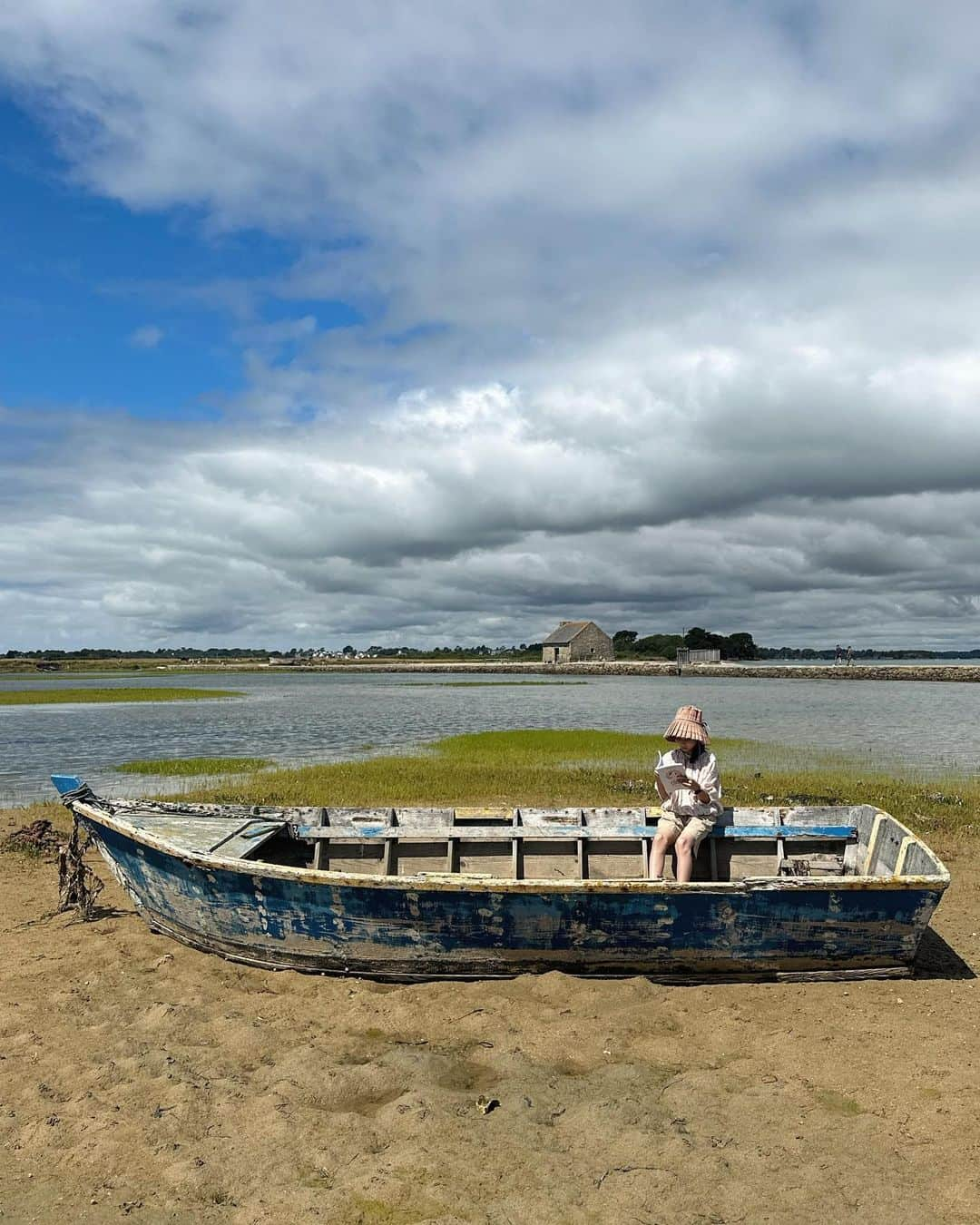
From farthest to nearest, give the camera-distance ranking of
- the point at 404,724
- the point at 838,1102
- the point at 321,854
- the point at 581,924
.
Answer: the point at 404,724
the point at 321,854
the point at 581,924
the point at 838,1102

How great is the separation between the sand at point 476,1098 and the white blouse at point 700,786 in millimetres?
1733

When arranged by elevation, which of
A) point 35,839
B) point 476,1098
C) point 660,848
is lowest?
point 476,1098

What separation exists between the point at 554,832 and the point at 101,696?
52.5 meters

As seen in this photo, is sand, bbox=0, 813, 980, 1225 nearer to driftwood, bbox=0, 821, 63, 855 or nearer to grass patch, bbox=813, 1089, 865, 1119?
grass patch, bbox=813, 1089, 865, 1119

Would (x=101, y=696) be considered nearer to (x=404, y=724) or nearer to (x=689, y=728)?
(x=404, y=724)

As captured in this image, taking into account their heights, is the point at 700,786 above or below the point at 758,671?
above

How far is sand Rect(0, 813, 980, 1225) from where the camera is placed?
15.6 ft

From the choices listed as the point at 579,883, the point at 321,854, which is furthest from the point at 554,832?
the point at 321,854

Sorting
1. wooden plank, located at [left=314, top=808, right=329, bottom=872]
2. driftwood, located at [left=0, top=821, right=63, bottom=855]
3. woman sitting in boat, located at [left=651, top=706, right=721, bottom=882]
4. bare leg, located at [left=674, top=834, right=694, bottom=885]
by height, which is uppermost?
woman sitting in boat, located at [left=651, top=706, right=721, bottom=882]

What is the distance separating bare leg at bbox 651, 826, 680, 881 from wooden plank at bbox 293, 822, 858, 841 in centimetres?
69

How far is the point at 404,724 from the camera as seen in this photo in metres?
36.6

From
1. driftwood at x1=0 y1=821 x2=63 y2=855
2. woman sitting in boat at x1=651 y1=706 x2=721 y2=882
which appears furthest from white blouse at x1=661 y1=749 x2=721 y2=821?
driftwood at x1=0 y1=821 x2=63 y2=855

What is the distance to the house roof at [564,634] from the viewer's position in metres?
122

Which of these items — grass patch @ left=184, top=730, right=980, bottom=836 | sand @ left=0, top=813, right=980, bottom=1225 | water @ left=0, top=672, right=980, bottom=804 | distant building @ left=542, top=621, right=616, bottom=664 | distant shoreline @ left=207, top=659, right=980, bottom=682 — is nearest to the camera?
sand @ left=0, top=813, right=980, bottom=1225
